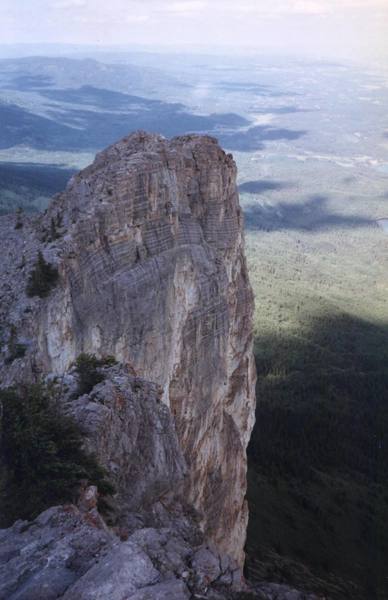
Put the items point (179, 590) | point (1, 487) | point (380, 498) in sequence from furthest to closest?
point (380, 498), point (1, 487), point (179, 590)

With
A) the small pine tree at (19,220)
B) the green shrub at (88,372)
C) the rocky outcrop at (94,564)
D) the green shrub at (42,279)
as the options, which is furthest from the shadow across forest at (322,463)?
the rocky outcrop at (94,564)

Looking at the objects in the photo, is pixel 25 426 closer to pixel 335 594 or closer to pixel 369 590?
pixel 335 594

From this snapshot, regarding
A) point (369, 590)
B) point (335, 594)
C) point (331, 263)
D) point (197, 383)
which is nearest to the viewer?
point (197, 383)

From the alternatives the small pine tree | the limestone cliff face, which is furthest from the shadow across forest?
the small pine tree

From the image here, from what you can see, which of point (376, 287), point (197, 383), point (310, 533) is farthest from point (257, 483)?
point (376, 287)

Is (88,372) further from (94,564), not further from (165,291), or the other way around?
(94,564)

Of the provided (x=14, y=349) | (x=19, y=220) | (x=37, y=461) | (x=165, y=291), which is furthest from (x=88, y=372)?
(x=19, y=220)

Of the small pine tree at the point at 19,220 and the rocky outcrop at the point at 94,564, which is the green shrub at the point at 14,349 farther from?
the small pine tree at the point at 19,220
